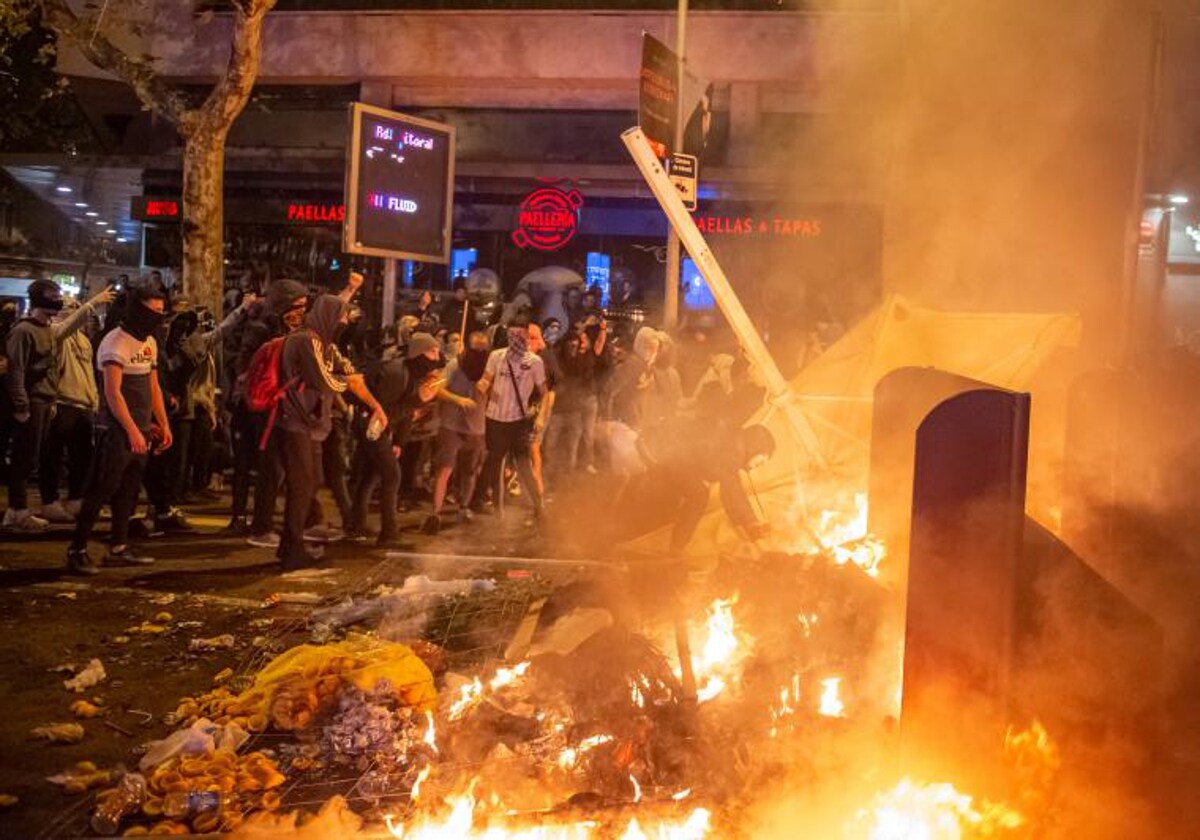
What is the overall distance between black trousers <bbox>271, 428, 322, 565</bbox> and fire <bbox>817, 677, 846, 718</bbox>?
4.40m

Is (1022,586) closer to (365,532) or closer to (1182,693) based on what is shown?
(1182,693)

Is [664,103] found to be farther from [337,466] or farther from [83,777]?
[83,777]

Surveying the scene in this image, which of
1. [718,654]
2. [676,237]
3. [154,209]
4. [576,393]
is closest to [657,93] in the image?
[676,237]

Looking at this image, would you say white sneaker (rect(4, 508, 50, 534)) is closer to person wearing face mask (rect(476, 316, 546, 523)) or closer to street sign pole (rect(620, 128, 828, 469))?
person wearing face mask (rect(476, 316, 546, 523))

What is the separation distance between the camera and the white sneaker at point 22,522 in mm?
8250

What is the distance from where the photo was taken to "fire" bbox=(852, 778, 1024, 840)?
3350 mm

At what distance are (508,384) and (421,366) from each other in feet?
2.93

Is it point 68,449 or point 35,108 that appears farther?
point 35,108

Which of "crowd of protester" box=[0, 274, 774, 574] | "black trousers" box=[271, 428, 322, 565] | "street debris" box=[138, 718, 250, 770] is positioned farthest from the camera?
"black trousers" box=[271, 428, 322, 565]

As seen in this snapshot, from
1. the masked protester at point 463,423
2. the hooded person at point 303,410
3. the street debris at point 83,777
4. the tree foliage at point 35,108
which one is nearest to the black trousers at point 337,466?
the masked protester at point 463,423

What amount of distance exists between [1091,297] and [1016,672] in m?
3.25

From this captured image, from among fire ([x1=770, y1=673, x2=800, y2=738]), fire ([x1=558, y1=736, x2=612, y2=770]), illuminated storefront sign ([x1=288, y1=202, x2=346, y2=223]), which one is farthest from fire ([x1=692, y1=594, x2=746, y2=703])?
illuminated storefront sign ([x1=288, y1=202, x2=346, y2=223])

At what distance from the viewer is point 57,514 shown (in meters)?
8.79

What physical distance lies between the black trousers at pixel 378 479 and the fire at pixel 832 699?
514 cm
